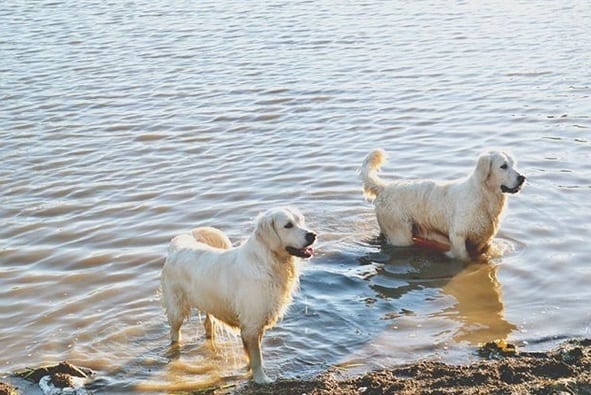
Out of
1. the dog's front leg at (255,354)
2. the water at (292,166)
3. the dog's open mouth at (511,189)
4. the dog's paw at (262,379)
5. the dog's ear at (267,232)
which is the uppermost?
the dog's ear at (267,232)

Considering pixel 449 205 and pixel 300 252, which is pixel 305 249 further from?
pixel 449 205

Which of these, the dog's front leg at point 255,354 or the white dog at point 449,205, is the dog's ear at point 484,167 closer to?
the white dog at point 449,205

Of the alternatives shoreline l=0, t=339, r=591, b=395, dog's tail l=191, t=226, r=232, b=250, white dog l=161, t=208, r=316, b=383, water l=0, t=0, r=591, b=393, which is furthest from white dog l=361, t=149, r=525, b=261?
white dog l=161, t=208, r=316, b=383

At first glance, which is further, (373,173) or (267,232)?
(373,173)

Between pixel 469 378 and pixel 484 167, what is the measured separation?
3603mm

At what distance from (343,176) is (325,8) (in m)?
14.2

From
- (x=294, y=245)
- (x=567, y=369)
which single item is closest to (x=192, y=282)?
(x=294, y=245)

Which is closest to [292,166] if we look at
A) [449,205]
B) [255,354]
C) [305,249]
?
[449,205]

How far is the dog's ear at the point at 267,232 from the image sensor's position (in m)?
7.43

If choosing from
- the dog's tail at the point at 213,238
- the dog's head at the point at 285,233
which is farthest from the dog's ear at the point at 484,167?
the dog's head at the point at 285,233

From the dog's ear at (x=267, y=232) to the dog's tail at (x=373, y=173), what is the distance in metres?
3.90

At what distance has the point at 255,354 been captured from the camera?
781 centimetres

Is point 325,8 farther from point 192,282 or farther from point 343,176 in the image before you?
point 192,282

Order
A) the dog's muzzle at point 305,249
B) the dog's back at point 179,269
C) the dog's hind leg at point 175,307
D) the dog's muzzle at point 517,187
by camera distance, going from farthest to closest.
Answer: the dog's muzzle at point 517,187 → the dog's hind leg at point 175,307 → the dog's back at point 179,269 → the dog's muzzle at point 305,249
